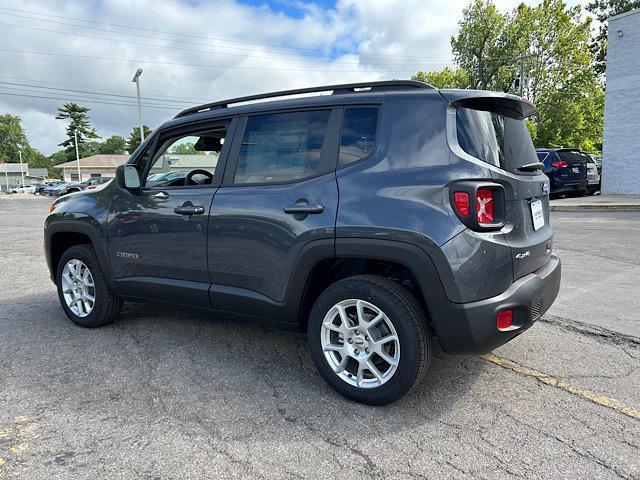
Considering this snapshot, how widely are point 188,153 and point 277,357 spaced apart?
5.97ft

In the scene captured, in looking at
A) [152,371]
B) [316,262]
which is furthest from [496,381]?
[152,371]

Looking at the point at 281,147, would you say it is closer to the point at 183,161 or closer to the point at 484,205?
the point at 183,161

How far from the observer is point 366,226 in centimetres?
279

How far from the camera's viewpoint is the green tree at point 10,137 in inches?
4788

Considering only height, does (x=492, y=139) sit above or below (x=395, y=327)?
above

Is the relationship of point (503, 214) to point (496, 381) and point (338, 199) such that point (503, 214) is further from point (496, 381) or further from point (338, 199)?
point (496, 381)

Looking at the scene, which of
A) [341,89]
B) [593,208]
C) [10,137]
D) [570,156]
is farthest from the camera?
[10,137]

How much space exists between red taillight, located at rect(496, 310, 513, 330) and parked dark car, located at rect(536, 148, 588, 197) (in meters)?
15.7

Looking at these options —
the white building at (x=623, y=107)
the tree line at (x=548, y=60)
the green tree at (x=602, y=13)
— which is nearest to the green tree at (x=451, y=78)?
the tree line at (x=548, y=60)

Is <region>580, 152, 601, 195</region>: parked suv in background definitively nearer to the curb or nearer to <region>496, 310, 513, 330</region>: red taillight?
the curb

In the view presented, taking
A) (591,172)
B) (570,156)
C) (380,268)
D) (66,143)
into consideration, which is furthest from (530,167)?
(66,143)

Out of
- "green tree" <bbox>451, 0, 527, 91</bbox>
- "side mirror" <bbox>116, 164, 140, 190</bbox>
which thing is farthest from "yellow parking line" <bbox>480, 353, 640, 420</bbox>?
"green tree" <bbox>451, 0, 527, 91</bbox>

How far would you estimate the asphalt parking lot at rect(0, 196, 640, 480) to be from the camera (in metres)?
2.35

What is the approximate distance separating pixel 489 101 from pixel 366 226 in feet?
3.66
